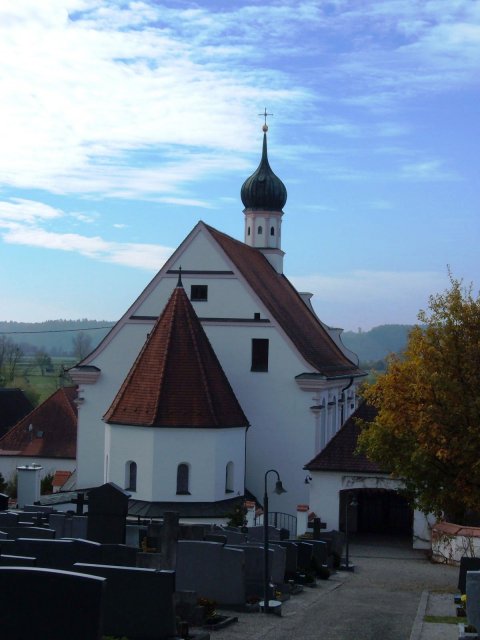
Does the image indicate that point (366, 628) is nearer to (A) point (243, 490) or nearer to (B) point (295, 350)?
(A) point (243, 490)

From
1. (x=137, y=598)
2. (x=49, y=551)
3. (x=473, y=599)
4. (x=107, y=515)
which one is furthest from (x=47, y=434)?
(x=473, y=599)

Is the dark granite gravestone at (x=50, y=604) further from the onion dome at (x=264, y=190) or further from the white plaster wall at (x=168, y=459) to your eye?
the onion dome at (x=264, y=190)

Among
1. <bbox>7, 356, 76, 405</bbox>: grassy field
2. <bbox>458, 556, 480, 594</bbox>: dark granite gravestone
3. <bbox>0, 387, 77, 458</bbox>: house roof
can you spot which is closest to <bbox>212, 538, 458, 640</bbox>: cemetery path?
<bbox>458, 556, 480, 594</bbox>: dark granite gravestone

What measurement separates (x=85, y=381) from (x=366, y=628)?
21.3 meters

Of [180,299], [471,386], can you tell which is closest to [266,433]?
[180,299]

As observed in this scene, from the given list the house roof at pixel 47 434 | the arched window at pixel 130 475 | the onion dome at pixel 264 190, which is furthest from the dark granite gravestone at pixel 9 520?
the house roof at pixel 47 434

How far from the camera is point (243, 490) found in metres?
31.8

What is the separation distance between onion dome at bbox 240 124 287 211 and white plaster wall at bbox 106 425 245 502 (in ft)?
53.2

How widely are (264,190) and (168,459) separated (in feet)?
57.8

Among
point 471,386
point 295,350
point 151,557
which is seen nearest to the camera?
point 151,557

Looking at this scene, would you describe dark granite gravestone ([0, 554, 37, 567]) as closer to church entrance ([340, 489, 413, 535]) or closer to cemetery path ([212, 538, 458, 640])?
cemetery path ([212, 538, 458, 640])

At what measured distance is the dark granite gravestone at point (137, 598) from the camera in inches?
512

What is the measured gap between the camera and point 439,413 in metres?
24.7

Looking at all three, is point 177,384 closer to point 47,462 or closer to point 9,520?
point 9,520
